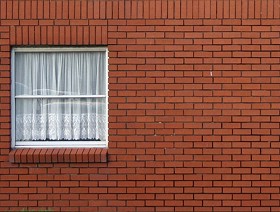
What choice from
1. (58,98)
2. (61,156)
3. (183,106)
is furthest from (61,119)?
(183,106)

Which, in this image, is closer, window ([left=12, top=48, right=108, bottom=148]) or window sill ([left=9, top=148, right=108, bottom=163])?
window sill ([left=9, top=148, right=108, bottom=163])

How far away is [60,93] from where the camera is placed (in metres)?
8.18

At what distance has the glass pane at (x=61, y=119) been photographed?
8164 mm

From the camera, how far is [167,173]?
7906 millimetres

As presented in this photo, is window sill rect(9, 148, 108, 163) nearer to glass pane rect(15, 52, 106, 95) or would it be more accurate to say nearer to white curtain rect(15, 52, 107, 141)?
white curtain rect(15, 52, 107, 141)

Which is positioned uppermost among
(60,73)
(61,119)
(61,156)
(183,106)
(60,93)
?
(60,73)

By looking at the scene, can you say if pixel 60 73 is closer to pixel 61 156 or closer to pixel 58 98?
pixel 58 98

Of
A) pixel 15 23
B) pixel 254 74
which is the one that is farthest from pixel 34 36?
pixel 254 74

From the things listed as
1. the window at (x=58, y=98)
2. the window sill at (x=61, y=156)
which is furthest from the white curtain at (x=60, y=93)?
the window sill at (x=61, y=156)

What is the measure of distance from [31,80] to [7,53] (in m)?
0.47

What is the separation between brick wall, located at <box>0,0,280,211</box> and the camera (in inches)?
311

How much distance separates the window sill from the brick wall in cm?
9

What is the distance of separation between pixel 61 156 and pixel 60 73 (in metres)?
1.07

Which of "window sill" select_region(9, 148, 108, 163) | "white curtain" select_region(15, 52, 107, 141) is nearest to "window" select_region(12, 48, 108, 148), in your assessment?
"white curtain" select_region(15, 52, 107, 141)
